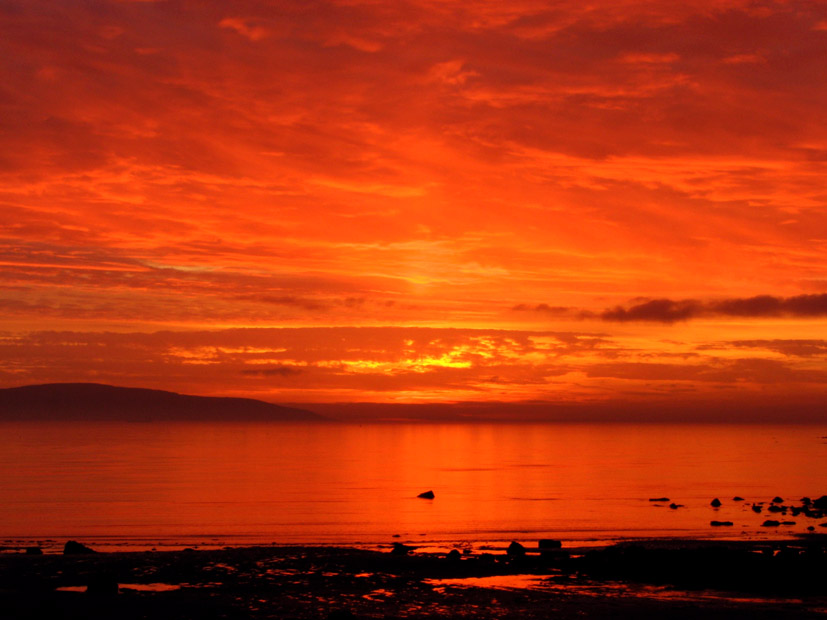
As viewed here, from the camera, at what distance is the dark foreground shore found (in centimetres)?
2703

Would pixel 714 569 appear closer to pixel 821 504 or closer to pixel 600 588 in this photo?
pixel 600 588

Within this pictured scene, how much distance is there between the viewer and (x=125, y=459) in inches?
5231

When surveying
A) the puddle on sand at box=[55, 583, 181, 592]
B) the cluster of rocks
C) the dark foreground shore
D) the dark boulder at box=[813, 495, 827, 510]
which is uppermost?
the dark boulder at box=[813, 495, 827, 510]

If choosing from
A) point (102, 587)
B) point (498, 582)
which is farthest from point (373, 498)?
point (102, 587)

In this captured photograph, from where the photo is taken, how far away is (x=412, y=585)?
3175 cm

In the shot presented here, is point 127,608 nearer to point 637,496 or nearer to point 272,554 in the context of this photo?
point 272,554

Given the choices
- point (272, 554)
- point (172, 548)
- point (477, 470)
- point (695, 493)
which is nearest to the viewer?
point (272, 554)

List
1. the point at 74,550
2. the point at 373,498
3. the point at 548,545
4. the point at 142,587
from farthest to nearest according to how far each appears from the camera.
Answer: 1. the point at 373,498
2. the point at 548,545
3. the point at 74,550
4. the point at 142,587

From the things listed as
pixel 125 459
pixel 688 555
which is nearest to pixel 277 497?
pixel 688 555

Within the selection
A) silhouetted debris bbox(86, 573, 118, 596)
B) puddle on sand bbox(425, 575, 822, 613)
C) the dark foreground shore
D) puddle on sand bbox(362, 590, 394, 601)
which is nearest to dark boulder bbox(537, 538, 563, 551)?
the dark foreground shore

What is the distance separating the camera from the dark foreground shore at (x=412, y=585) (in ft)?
88.7

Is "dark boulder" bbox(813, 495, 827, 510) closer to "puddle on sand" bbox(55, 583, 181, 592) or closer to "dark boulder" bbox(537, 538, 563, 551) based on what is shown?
"dark boulder" bbox(537, 538, 563, 551)

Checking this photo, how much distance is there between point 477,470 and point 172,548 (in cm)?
7863

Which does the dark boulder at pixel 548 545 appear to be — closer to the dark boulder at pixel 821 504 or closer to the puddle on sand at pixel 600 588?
the puddle on sand at pixel 600 588
